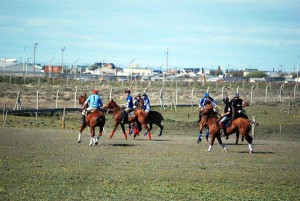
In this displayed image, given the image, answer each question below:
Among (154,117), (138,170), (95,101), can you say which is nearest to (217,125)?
(95,101)

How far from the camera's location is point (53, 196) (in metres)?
15.2

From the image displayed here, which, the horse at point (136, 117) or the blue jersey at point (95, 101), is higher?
the blue jersey at point (95, 101)

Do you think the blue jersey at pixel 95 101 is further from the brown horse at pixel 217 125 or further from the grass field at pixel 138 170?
the brown horse at pixel 217 125

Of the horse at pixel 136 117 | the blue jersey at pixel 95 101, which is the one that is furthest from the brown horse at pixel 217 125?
the horse at pixel 136 117

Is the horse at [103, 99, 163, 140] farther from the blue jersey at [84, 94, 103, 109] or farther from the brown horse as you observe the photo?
the brown horse

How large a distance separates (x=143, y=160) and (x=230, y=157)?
4204mm

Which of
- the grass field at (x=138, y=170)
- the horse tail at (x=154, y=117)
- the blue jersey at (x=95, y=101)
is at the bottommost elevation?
the grass field at (x=138, y=170)

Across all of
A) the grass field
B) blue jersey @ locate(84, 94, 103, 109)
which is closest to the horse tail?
the grass field

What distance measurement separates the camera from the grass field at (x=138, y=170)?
16172mm

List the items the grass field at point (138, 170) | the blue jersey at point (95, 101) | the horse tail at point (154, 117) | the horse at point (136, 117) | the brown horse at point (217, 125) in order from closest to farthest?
the grass field at point (138, 170) < the brown horse at point (217, 125) < the blue jersey at point (95, 101) < the horse at point (136, 117) < the horse tail at point (154, 117)

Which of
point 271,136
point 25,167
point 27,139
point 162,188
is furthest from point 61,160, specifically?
point 271,136

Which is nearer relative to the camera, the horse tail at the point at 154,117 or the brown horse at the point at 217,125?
the brown horse at the point at 217,125

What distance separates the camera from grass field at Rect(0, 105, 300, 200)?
16.2 m

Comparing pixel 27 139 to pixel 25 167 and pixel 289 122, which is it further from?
pixel 289 122
